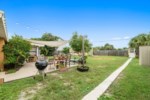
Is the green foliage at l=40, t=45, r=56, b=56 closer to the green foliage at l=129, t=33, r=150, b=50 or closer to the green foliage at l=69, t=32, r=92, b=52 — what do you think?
the green foliage at l=69, t=32, r=92, b=52

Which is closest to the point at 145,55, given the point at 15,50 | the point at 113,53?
the point at 15,50

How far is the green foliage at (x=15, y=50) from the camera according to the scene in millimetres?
11391

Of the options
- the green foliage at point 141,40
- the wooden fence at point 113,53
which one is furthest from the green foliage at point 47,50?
the green foliage at point 141,40

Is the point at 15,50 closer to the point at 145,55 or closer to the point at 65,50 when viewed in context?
the point at 145,55

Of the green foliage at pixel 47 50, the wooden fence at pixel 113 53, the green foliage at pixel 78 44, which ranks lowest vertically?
the wooden fence at pixel 113 53

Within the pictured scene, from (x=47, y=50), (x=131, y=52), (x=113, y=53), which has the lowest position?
(x=113, y=53)

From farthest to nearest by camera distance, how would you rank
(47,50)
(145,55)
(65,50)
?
(65,50) → (47,50) → (145,55)

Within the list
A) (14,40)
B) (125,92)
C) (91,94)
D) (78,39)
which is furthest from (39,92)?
(78,39)

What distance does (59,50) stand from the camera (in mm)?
34875

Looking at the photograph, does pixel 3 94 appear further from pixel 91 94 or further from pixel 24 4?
pixel 24 4

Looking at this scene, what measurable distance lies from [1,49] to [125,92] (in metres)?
9.34

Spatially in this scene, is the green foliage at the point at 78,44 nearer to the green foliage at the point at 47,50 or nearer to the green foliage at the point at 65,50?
the green foliage at the point at 65,50

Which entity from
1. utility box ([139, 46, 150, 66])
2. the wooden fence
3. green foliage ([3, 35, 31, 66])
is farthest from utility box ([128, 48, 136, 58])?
green foliage ([3, 35, 31, 66])

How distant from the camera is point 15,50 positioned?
1179 centimetres
